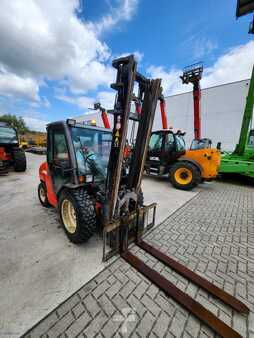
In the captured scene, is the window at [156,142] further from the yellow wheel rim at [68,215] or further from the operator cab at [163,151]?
the yellow wheel rim at [68,215]

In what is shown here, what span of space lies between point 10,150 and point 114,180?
24.9ft

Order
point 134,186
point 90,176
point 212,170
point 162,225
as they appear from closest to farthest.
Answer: point 90,176 → point 134,186 → point 162,225 → point 212,170

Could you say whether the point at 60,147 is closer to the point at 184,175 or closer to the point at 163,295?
the point at 163,295

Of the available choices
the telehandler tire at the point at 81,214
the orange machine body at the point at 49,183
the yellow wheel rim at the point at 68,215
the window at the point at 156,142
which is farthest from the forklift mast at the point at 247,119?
the orange machine body at the point at 49,183

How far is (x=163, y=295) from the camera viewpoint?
1646 millimetres

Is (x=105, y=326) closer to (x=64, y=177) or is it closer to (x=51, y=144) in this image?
(x=64, y=177)

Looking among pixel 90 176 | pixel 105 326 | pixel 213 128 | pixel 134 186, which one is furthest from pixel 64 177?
pixel 213 128

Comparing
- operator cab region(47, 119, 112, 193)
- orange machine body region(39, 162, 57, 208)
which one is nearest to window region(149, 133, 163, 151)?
operator cab region(47, 119, 112, 193)

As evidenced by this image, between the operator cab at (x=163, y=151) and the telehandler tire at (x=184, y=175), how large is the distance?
1.32 feet

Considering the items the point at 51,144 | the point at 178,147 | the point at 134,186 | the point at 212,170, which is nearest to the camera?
the point at 134,186

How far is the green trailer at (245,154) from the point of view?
670 cm

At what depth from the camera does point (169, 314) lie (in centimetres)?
146

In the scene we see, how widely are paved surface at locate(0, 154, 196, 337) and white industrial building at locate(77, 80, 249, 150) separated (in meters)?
12.3

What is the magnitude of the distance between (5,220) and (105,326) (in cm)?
290
